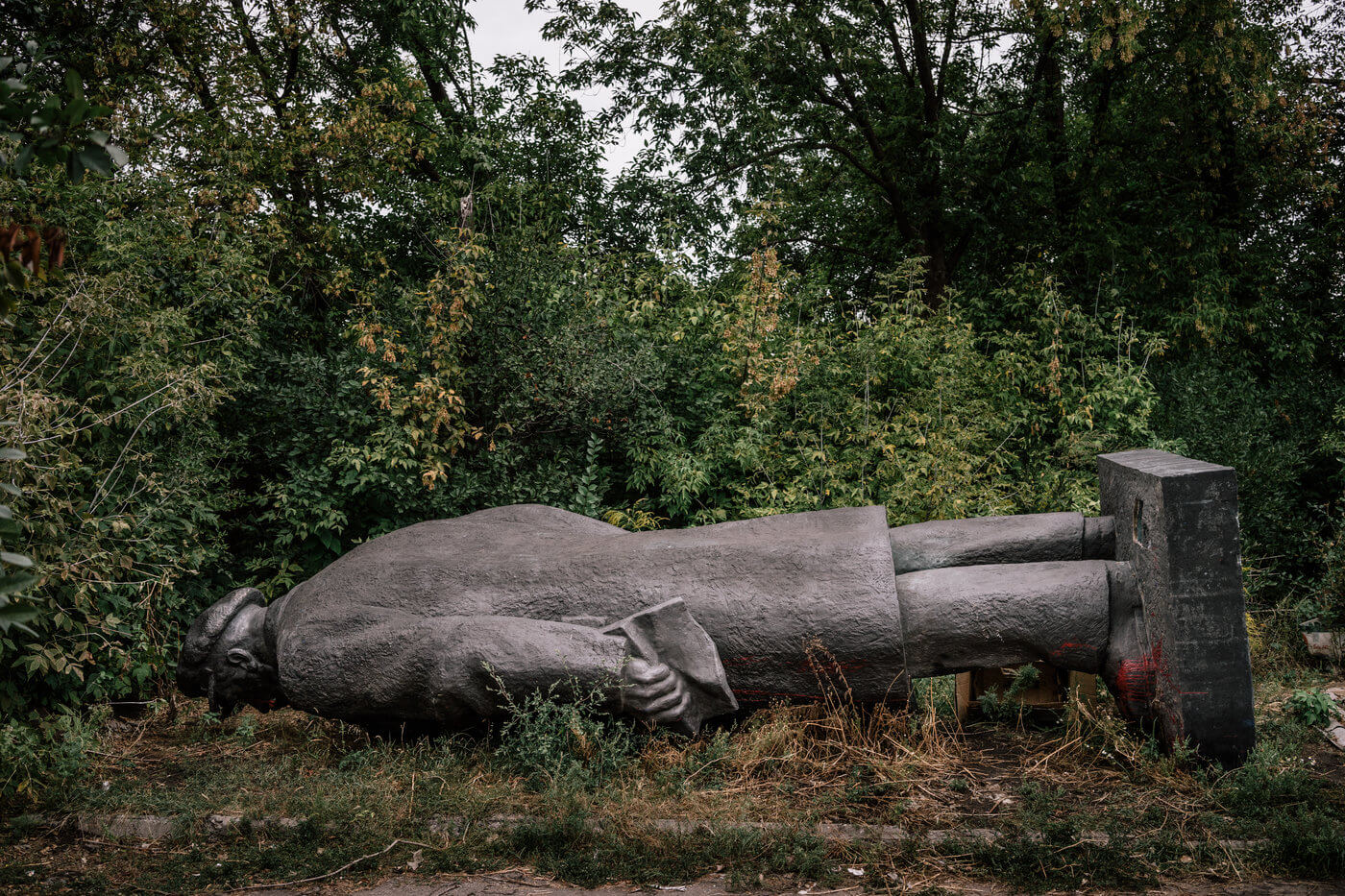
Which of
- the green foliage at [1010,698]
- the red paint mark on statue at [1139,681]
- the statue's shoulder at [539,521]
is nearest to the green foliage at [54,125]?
the statue's shoulder at [539,521]

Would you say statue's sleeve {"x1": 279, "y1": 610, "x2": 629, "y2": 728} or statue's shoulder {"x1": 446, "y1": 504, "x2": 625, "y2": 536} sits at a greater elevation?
statue's shoulder {"x1": 446, "y1": 504, "x2": 625, "y2": 536}

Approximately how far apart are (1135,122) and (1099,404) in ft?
13.2

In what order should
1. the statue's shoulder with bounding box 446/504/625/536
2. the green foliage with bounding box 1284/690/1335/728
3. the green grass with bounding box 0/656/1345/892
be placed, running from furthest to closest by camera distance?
the statue's shoulder with bounding box 446/504/625/536
the green foliage with bounding box 1284/690/1335/728
the green grass with bounding box 0/656/1345/892

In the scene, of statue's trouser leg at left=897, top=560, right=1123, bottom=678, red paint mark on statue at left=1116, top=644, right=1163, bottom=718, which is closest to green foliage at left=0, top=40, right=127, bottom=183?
statue's trouser leg at left=897, top=560, right=1123, bottom=678

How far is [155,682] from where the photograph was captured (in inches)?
230

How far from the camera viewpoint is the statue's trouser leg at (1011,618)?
3711 millimetres

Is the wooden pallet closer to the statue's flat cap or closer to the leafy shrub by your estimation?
the statue's flat cap

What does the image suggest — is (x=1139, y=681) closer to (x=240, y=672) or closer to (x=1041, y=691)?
(x=1041, y=691)

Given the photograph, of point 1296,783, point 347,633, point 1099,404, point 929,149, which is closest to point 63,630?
point 347,633

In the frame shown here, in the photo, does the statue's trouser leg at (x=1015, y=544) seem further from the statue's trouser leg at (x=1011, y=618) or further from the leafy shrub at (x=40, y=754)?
the leafy shrub at (x=40, y=754)

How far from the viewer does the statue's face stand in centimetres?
443

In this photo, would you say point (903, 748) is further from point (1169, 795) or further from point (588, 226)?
point (588, 226)

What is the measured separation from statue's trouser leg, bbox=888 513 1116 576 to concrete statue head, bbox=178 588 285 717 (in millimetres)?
3149

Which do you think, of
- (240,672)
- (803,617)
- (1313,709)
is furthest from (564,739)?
(1313,709)
